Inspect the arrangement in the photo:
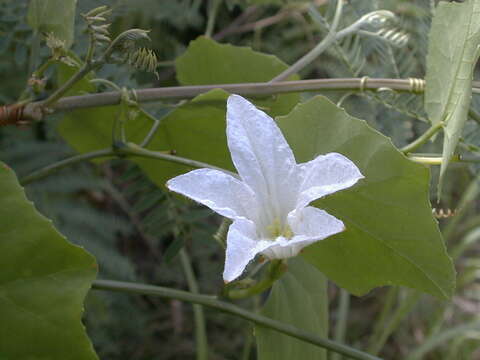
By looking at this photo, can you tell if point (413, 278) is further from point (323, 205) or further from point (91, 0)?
point (91, 0)

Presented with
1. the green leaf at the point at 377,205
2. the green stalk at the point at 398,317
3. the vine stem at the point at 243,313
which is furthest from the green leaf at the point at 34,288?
the green stalk at the point at 398,317

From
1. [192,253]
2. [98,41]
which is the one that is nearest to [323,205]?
[98,41]

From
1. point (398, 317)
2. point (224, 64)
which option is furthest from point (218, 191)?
point (398, 317)

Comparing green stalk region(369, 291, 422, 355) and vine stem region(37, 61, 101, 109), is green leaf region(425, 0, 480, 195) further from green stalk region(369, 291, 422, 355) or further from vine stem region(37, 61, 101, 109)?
green stalk region(369, 291, 422, 355)

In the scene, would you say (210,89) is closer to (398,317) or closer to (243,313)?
(243,313)

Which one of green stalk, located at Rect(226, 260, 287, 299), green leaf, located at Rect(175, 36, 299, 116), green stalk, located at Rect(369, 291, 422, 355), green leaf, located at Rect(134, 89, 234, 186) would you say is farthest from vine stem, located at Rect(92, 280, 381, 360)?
green stalk, located at Rect(369, 291, 422, 355)
